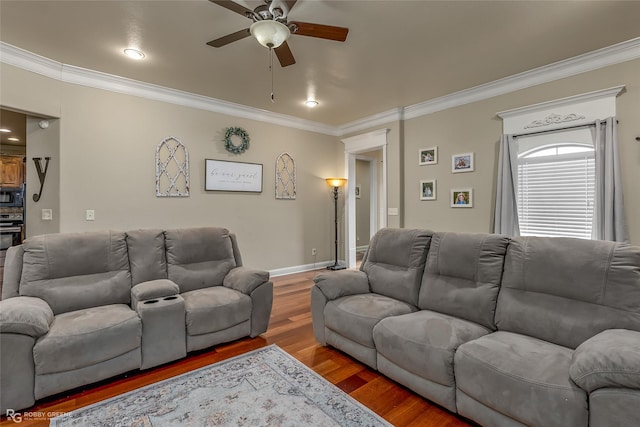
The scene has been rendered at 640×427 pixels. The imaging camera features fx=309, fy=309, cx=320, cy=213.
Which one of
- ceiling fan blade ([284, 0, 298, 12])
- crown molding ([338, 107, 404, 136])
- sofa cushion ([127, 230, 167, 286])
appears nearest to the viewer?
ceiling fan blade ([284, 0, 298, 12])

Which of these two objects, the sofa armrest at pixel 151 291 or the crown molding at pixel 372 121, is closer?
the sofa armrest at pixel 151 291

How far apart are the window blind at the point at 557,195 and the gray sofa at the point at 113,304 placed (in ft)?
10.5

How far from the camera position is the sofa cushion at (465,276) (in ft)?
7.06

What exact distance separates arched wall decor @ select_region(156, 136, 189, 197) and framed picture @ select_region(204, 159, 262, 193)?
303mm

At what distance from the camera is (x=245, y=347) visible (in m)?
2.74

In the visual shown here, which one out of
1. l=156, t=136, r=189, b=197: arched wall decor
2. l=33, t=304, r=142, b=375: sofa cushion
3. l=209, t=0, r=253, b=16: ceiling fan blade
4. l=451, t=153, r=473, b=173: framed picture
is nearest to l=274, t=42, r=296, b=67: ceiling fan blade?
l=209, t=0, r=253, b=16: ceiling fan blade

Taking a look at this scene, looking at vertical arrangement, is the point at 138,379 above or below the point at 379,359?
below

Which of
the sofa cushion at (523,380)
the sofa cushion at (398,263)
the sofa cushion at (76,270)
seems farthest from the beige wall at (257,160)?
the sofa cushion at (523,380)

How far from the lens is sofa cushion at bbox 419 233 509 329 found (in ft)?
7.06

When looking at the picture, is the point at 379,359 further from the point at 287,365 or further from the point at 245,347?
the point at 245,347

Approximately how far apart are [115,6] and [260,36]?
1246mm

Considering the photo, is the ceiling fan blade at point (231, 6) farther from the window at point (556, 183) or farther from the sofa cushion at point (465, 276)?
→ the window at point (556, 183)

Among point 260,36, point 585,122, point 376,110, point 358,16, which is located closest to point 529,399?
point 260,36

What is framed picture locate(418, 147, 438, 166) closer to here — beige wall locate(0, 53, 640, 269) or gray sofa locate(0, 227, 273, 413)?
beige wall locate(0, 53, 640, 269)
